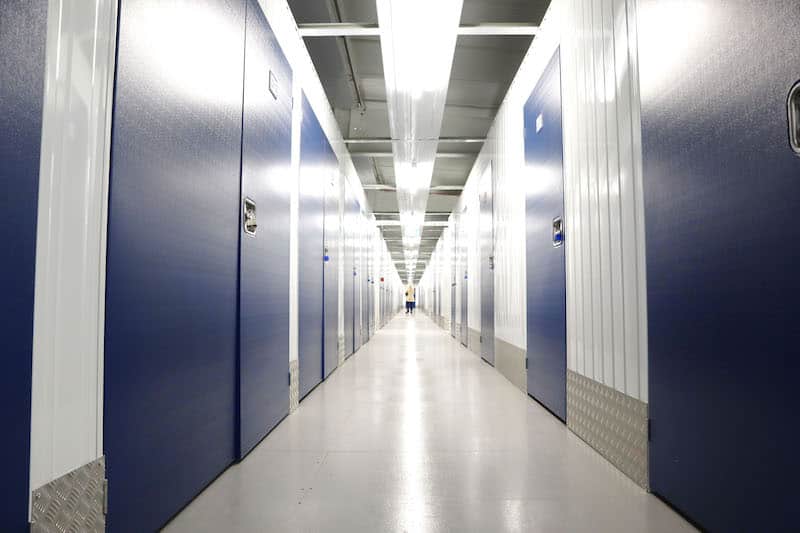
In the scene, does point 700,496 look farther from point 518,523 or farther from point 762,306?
point 762,306

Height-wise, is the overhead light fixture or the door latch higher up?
the overhead light fixture

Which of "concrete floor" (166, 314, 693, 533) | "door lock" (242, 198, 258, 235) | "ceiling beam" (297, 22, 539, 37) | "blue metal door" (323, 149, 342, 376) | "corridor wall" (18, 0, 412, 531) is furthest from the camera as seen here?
"blue metal door" (323, 149, 342, 376)

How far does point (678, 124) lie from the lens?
2182mm

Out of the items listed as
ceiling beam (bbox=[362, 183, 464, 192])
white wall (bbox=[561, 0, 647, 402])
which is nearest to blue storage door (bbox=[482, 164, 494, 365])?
ceiling beam (bbox=[362, 183, 464, 192])

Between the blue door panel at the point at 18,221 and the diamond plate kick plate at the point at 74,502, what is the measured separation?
0.07m

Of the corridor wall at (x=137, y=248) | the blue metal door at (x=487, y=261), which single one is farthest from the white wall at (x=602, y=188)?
the blue metal door at (x=487, y=261)

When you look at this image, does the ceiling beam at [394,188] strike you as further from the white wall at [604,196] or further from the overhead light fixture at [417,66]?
the white wall at [604,196]

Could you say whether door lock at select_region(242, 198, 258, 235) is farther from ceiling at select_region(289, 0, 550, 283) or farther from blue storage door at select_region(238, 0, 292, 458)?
ceiling at select_region(289, 0, 550, 283)

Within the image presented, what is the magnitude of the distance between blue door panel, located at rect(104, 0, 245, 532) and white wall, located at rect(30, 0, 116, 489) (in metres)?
0.06

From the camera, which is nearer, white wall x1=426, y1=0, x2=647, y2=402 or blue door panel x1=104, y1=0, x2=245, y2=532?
blue door panel x1=104, y1=0, x2=245, y2=532

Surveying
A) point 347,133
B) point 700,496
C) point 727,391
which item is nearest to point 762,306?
point 727,391

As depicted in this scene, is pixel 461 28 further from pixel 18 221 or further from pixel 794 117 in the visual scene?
pixel 18 221

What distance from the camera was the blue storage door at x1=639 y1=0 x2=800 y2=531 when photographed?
1.58m

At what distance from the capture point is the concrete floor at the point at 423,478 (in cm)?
213
